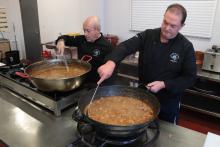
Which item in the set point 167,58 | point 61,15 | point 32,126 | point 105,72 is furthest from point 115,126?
point 61,15

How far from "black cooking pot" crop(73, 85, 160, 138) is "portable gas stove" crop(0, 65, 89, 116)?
20 centimetres

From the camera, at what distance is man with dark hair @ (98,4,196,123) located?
1.36 m

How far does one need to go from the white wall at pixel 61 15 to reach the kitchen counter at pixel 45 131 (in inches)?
86.0

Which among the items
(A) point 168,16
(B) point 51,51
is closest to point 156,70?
(A) point 168,16

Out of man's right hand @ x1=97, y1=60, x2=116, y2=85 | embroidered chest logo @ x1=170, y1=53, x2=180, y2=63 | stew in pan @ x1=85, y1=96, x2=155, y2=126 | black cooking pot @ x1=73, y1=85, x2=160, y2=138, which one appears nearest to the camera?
black cooking pot @ x1=73, y1=85, x2=160, y2=138

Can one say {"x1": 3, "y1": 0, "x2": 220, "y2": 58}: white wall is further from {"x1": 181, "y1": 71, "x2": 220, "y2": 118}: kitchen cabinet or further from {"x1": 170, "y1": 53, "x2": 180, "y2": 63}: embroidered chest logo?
{"x1": 170, "y1": 53, "x2": 180, "y2": 63}: embroidered chest logo

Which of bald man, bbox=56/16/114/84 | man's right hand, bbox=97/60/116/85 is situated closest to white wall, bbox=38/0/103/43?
bald man, bbox=56/16/114/84

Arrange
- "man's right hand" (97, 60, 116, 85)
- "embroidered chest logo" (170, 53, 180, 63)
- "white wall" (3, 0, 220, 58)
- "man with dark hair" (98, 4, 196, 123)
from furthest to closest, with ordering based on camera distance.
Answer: "white wall" (3, 0, 220, 58), "embroidered chest logo" (170, 53, 180, 63), "man with dark hair" (98, 4, 196, 123), "man's right hand" (97, 60, 116, 85)

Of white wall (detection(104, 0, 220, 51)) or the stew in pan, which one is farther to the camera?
white wall (detection(104, 0, 220, 51))

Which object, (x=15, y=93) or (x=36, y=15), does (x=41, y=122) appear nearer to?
(x=15, y=93)

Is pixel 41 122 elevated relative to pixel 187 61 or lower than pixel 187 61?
lower

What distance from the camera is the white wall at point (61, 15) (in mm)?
3311

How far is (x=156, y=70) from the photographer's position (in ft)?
5.07

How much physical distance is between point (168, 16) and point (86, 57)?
0.80 metres
